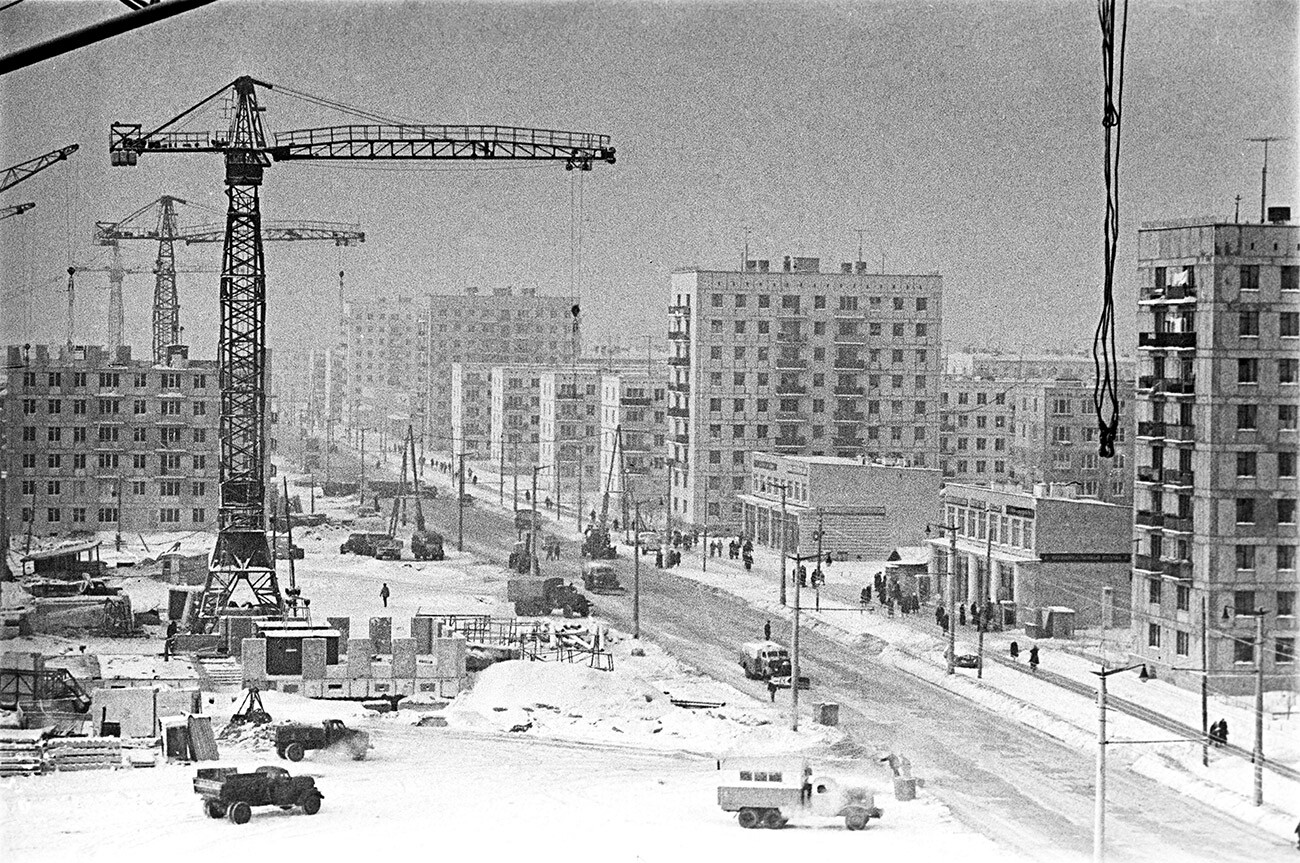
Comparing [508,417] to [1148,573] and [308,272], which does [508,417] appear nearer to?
[308,272]

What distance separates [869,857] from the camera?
368 inches

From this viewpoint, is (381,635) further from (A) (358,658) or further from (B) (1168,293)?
(B) (1168,293)

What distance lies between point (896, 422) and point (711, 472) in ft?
8.40

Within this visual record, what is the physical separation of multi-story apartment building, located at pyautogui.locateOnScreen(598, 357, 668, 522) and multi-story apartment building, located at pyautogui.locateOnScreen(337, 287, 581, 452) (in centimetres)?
52

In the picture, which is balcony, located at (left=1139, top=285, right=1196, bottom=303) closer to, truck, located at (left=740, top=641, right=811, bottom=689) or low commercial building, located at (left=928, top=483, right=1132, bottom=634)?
low commercial building, located at (left=928, top=483, right=1132, bottom=634)

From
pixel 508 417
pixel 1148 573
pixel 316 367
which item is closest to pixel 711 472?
pixel 508 417

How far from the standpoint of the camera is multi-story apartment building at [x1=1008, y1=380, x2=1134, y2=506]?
64.1 feet

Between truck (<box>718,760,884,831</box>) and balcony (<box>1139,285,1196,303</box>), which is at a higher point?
balcony (<box>1139,285,1196,303</box>)

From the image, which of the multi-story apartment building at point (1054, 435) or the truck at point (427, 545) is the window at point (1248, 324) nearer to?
the truck at point (427, 545)

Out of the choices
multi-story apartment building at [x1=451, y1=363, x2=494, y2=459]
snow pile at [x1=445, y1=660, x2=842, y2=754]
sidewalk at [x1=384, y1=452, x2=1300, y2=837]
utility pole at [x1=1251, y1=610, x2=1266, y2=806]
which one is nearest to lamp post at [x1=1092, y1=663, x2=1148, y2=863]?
sidewalk at [x1=384, y1=452, x2=1300, y2=837]

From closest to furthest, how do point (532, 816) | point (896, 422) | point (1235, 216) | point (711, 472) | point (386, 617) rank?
point (532, 816), point (1235, 216), point (386, 617), point (711, 472), point (896, 422)

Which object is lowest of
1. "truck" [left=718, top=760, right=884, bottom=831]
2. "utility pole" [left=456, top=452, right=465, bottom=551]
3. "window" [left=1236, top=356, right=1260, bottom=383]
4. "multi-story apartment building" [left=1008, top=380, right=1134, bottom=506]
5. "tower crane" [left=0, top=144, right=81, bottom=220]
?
Answer: "truck" [left=718, top=760, right=884, bottom=831]

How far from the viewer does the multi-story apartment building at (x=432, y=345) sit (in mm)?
14062

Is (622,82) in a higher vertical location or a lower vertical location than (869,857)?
higher
